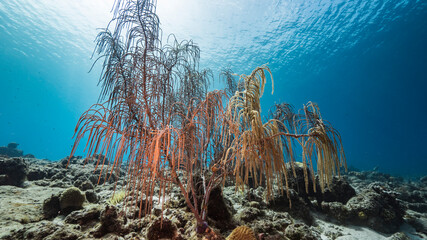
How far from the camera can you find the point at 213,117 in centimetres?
313

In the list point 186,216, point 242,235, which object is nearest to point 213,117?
point 242,235

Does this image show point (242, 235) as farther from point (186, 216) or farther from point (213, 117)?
point (213, 117)

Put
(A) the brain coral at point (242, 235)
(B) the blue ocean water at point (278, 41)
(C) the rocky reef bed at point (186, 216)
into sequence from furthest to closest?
(B) the blue ocean water at point (278, 41)
(C) the rocky reef bed at point (186, 216)
(A) the brain coral at point (242, 235)

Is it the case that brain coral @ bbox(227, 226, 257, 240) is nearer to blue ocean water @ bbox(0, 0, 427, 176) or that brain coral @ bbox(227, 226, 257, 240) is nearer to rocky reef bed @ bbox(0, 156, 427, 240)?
rocky reef bed @ bbox(0, 156, 427, 240)

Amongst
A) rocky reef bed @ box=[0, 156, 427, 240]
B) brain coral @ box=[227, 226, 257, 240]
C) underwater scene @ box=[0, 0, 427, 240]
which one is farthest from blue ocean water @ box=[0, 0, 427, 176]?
brain coral @ box=[227, 226, 257, 240]

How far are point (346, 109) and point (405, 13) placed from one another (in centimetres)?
7295

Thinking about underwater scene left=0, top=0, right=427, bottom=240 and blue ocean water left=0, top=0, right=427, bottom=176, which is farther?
blue ocean water left=0, top=0, right=427, bottom=176

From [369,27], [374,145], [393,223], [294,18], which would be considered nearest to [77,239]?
[393,223]

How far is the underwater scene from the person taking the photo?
2201 millimetres

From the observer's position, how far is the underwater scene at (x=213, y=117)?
2.20 metres

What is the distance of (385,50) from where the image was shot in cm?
3625

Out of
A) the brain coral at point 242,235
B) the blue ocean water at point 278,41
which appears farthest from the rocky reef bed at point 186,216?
the blue ocean water at point 278,41

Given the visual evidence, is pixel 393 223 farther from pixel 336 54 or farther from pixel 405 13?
pixel 336 54

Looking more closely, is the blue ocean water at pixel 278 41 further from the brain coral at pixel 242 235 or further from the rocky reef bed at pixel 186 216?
the brain coral at pixel 242 235
